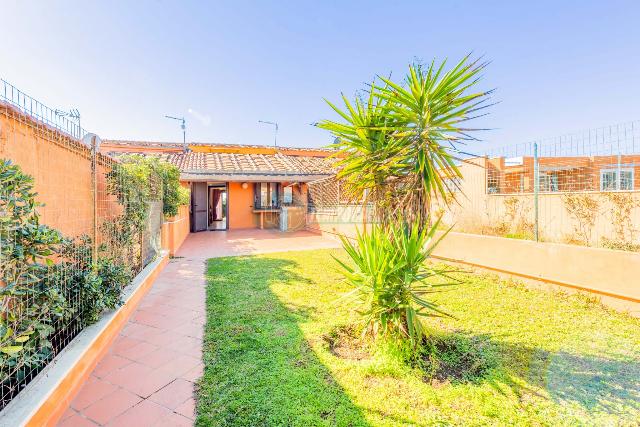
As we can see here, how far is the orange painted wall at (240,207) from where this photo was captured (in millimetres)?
19219

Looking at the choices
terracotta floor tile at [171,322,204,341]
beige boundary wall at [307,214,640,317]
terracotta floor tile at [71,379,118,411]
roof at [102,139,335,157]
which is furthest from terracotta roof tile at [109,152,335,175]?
terracotta floor tile at [71,379,118,411]

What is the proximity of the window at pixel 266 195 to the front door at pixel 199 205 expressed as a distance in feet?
10.5

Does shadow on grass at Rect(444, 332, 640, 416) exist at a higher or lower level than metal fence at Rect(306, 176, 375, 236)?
A: lower

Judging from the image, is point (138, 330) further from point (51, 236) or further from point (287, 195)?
point (287, 195)

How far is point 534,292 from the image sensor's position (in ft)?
20.8

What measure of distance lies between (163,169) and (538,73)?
15495 mm

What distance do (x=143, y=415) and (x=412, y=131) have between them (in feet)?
13.7

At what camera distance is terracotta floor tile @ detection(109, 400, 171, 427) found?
262 centimetres

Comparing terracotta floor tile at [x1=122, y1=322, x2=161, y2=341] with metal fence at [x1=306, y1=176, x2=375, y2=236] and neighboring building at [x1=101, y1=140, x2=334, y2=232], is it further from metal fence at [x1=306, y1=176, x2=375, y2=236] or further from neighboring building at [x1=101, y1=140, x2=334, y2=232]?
neighboring building at [x1=101, y1=140, x2=334, y2=232]

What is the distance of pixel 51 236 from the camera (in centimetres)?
273

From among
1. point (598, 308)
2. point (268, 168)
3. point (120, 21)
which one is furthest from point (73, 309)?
point (268, 168)

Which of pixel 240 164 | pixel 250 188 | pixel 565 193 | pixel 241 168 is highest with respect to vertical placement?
pixel 240 164

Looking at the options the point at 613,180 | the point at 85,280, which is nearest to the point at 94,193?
the point at 85,280

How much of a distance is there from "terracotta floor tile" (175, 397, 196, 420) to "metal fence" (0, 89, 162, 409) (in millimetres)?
1266
